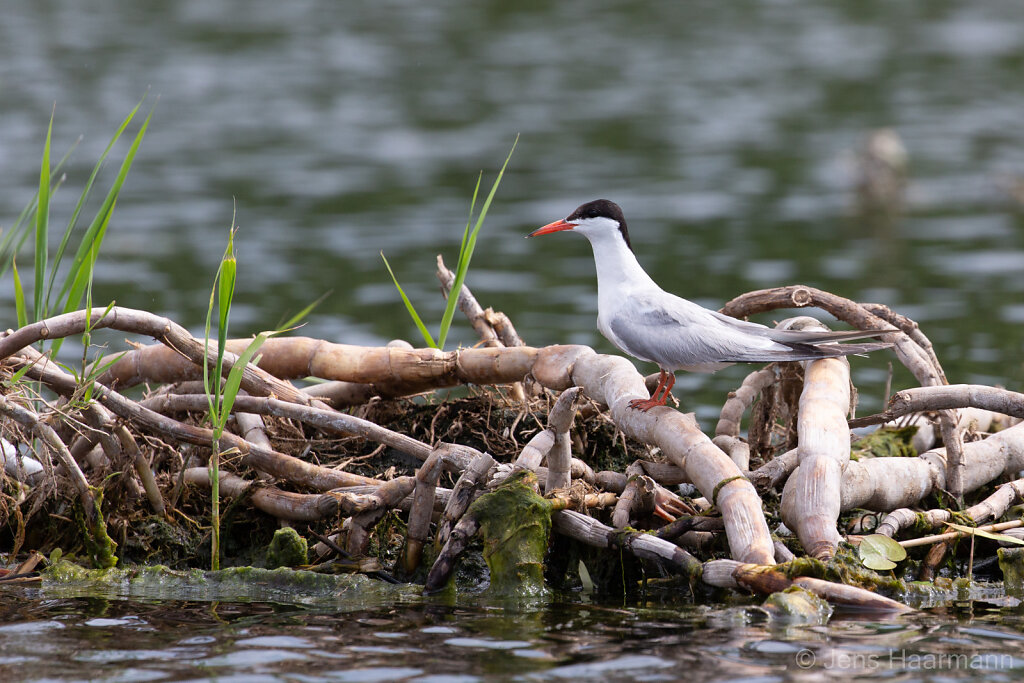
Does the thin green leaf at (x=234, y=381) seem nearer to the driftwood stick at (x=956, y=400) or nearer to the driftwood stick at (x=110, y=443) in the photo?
the driftwood stick at (x=110, y=443)

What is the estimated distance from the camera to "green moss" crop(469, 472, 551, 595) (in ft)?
18.7

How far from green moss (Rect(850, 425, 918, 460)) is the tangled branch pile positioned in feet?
0.43

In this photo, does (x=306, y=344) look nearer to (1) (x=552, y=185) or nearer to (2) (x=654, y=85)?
(1) (x=552, y=185)

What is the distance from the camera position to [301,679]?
15.2 ft

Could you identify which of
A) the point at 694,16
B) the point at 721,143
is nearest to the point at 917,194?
the point at 721,143

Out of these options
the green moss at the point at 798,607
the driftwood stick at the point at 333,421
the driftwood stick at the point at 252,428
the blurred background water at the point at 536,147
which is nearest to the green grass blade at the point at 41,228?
the driftwood stick at the point at 333,421

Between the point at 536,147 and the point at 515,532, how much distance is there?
18.3 m

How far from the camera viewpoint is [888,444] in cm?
720

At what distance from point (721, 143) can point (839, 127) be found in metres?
3.25

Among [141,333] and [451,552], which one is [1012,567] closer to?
[451,552]

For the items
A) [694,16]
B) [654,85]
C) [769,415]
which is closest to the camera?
[769,415]

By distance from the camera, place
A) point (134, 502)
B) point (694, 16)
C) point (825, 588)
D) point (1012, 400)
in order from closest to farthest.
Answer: point (825, 588) < point (1012, 400) < point (134, 502) < point (694, 16)

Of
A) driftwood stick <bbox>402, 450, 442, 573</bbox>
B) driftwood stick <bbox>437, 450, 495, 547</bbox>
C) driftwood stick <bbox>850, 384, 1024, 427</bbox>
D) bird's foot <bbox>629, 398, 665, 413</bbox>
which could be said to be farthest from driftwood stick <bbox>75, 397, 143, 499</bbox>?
driftwood stick <bbox>850, 384, 1024, 427</bbox>

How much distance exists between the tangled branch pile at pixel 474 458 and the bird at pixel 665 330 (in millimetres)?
195
